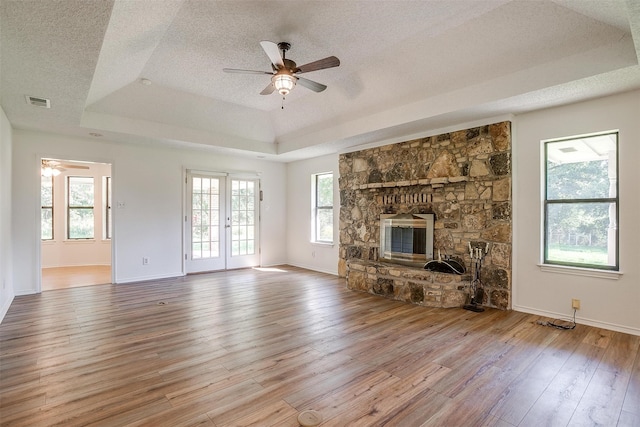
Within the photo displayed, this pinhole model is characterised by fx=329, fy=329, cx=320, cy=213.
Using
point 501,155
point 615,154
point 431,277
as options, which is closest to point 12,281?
point 431,277

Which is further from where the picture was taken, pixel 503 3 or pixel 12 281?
pixel 12 281

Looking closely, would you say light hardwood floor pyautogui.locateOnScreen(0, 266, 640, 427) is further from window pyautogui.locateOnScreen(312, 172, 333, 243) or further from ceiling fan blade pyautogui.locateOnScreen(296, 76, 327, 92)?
window pyautogui.locateOnScreen(312, 172, 333, 243)

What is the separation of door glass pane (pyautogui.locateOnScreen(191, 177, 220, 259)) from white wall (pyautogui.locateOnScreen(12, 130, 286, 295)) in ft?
0.95

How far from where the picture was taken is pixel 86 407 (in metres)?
2.19

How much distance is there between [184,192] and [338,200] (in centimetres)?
320

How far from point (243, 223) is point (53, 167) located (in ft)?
14.2

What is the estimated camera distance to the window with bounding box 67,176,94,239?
26.9ft

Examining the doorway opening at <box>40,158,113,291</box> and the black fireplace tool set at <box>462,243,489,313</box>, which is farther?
the doorway opening at <box>40,158,113,291</box>

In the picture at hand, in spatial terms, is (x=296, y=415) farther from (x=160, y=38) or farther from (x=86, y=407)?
(x=160, y=38)

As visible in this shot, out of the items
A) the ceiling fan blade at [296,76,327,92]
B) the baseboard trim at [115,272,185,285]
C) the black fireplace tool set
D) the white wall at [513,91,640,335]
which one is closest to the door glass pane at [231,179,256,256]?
the baseboard trim at [115,272,185,285]

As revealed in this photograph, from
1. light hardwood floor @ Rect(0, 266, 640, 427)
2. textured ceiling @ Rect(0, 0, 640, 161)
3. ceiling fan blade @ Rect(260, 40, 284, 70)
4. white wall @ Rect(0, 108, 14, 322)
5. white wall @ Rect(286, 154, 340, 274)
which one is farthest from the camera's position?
white wall @ Rect(286, 154, 340, 274)

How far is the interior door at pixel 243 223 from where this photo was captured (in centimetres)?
753

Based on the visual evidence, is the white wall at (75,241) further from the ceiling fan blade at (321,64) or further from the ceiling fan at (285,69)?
the ceiling fan blade at (321,64)

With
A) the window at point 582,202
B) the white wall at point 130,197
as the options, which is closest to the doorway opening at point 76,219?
the white wall at point 130,197
